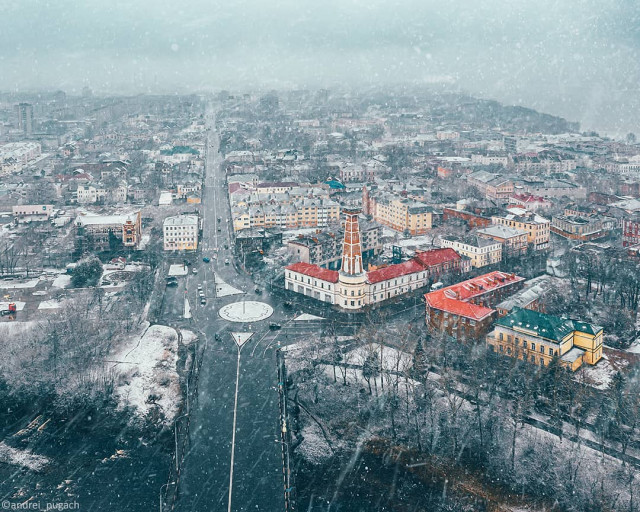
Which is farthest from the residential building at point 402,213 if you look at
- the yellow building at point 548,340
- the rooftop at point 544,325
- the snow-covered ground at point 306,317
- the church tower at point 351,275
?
the yellow building at point 548,340

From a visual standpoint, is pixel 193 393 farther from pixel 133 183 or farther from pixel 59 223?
pixel 133 183

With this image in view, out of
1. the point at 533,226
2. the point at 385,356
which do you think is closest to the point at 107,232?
the point at 385,356

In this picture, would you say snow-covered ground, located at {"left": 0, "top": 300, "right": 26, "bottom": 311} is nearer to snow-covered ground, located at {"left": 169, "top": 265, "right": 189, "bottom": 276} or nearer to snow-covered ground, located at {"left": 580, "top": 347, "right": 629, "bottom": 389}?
snow-covered ground, located at {"left": 169, "top": 265, "right": 189, "bottom": 276}

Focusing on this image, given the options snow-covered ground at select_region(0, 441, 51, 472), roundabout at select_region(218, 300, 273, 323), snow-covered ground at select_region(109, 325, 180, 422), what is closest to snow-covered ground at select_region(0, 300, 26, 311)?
snow-covered ground at select_region(109, 325, 180, 422)

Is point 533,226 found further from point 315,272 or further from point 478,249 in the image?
point 315,272

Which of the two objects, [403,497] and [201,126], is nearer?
[403,497]

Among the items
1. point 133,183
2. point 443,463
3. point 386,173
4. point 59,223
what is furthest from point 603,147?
point 443,463
